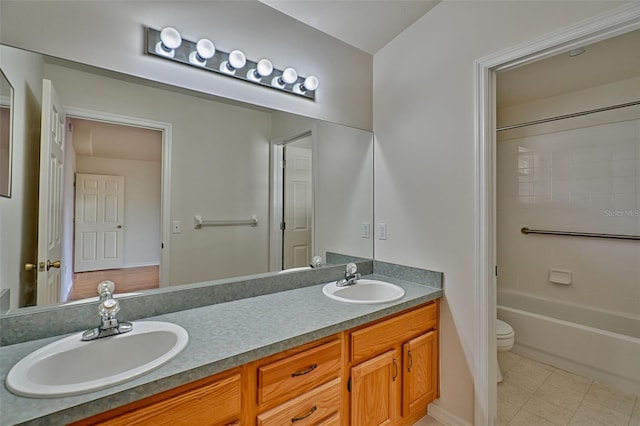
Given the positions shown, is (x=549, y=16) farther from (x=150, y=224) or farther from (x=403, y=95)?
(x=150, y=224)

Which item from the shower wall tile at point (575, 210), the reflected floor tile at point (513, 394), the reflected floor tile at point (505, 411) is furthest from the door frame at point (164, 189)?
the shower wall tile at point (575, 210)

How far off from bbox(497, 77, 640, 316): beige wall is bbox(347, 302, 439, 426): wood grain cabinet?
5.92ft

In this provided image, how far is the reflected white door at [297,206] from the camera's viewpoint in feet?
6.13

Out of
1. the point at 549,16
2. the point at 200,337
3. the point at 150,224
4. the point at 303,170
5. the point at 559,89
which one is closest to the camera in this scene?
the point at 200,337

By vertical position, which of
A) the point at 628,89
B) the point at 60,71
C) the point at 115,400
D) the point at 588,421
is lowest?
the point at 588,421

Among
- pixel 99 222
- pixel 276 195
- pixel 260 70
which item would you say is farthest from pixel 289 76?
pixel 99 222

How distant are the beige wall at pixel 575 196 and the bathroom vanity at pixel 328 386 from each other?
181cm

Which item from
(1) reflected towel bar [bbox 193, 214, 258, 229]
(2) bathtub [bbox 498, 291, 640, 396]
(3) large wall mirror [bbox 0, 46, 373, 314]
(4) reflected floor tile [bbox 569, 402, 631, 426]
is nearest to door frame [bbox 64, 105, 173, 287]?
(3) large wall mirror [bbox 0, 46, 373, 314]

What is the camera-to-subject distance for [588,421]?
1.75 metres

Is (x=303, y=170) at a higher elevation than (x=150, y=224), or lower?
higher

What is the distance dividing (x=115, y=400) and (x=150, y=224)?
89 cm

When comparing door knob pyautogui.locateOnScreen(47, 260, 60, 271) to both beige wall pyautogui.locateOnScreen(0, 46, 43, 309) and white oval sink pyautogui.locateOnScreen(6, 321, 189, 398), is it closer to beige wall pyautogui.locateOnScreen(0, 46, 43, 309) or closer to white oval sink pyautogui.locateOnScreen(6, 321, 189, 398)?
beige wall pyautogui.locateOnScreen(0, 46, 43, 309)

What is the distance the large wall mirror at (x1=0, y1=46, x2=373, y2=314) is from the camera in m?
1.23

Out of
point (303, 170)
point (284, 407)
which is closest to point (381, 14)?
point (303, 170)
